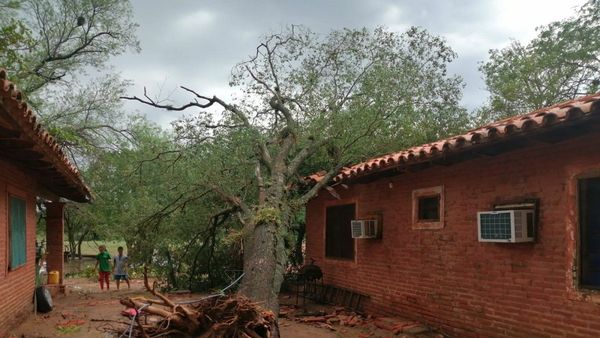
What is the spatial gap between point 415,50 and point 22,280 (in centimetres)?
1042

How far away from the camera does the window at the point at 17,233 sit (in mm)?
8375

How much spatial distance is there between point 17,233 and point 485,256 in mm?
7867

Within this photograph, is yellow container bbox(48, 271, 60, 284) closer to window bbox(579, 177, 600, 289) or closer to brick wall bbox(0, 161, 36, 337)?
brick wall bbox(0, 161, 36, 337)

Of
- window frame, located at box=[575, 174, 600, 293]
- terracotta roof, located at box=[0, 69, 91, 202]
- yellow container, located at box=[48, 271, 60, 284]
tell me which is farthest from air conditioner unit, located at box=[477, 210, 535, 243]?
yellow container, located at box=[48, 271, 60, 284]

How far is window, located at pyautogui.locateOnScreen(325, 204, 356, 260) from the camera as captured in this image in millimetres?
11266

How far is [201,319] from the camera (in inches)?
182

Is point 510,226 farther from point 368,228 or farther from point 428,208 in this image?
point 368,228

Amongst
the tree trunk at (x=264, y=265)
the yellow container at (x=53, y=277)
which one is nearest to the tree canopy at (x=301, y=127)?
the tree trunk at (x=264, y=265)

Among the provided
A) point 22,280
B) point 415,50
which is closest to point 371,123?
point 415,50

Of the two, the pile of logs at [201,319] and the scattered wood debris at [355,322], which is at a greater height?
the pile of logs at [201,319]

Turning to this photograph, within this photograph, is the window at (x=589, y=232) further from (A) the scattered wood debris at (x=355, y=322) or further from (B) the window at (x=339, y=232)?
(B) the window at (x=339, y=232)

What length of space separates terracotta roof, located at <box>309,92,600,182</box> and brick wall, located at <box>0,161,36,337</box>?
5.99 metres

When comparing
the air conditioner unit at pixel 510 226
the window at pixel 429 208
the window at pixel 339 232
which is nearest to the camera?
the air conditioner unit at pixel 510 226

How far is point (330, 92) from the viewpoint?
11.6 meters
